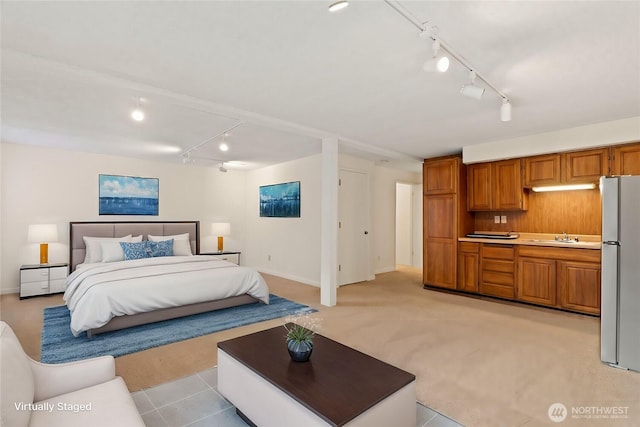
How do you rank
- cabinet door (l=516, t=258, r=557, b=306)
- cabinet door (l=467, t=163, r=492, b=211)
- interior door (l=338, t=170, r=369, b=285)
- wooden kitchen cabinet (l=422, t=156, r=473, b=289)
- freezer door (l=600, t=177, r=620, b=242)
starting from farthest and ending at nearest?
interior door (l=338, t=170, r=369, b=285)
wooden kitchen cabinet (l=422, t=156, r=473, b=289)
cabinet door (l=467, t=163, r=492, b=211)
cabinet door (l=516, t=258, r=557, b=306)
freezer door (l=600, t=177, r=620, b=242)

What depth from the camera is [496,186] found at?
500 centimetres

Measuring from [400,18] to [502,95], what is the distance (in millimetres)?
1635

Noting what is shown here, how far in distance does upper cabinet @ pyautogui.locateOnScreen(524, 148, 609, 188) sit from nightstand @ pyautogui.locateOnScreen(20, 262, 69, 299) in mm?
7201

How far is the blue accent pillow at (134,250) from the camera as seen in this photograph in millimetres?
4961

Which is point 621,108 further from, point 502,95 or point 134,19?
point 134,19

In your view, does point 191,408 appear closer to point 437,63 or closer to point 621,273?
point 437,63

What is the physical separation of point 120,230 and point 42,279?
1282 millimetres

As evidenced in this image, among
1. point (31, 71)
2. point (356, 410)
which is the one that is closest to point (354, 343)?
point (356, 410)

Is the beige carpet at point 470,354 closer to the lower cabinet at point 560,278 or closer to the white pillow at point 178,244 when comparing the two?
the lower cabinet at point 560,278

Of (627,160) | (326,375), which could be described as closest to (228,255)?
(326,375)

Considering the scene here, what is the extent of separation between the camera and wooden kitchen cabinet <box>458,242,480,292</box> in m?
4.96

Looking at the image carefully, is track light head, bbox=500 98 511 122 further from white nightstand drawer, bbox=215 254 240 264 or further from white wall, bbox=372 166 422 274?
white nightstand drawer, bbox=215 254 240 264

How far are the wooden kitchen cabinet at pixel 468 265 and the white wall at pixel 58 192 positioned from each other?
5.22 metres

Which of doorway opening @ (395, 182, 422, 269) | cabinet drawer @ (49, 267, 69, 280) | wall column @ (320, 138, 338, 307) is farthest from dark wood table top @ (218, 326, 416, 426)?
doorway opening @ (395, 182, 422, 269)
